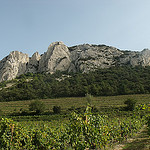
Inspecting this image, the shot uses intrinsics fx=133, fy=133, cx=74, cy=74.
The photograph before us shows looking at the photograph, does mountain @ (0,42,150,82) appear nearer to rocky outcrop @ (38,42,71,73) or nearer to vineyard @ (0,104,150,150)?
rocky outcrop @ (38,42,71,73)

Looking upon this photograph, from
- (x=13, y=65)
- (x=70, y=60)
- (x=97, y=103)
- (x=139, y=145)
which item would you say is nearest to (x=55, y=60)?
(x=70, y=60)

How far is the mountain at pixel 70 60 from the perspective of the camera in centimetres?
13811

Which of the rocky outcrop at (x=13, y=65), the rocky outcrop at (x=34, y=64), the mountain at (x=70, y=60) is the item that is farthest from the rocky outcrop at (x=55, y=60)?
the rocky outcrop at (x=13, y=65)

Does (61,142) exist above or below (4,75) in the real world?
below

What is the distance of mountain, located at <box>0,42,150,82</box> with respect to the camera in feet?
453

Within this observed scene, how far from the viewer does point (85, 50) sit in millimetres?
158625

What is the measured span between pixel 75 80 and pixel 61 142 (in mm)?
99073

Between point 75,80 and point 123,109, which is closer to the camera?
point 123,109

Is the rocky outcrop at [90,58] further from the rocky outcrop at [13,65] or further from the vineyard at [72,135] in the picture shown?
the vineyard at [72,135]

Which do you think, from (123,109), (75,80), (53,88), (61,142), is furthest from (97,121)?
(75,80)

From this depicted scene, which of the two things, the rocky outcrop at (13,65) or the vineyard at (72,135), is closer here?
the vineyard at (72,135)

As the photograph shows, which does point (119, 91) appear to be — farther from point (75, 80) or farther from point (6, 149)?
point (6, 149)

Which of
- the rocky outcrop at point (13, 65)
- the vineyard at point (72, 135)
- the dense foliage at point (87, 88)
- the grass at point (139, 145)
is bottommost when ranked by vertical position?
the grass at point (139, 145)

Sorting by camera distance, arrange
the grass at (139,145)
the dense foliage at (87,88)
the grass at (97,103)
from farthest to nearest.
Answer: the dense foliage at (87,88), the grass at (97,103), the grass at (139,145)
